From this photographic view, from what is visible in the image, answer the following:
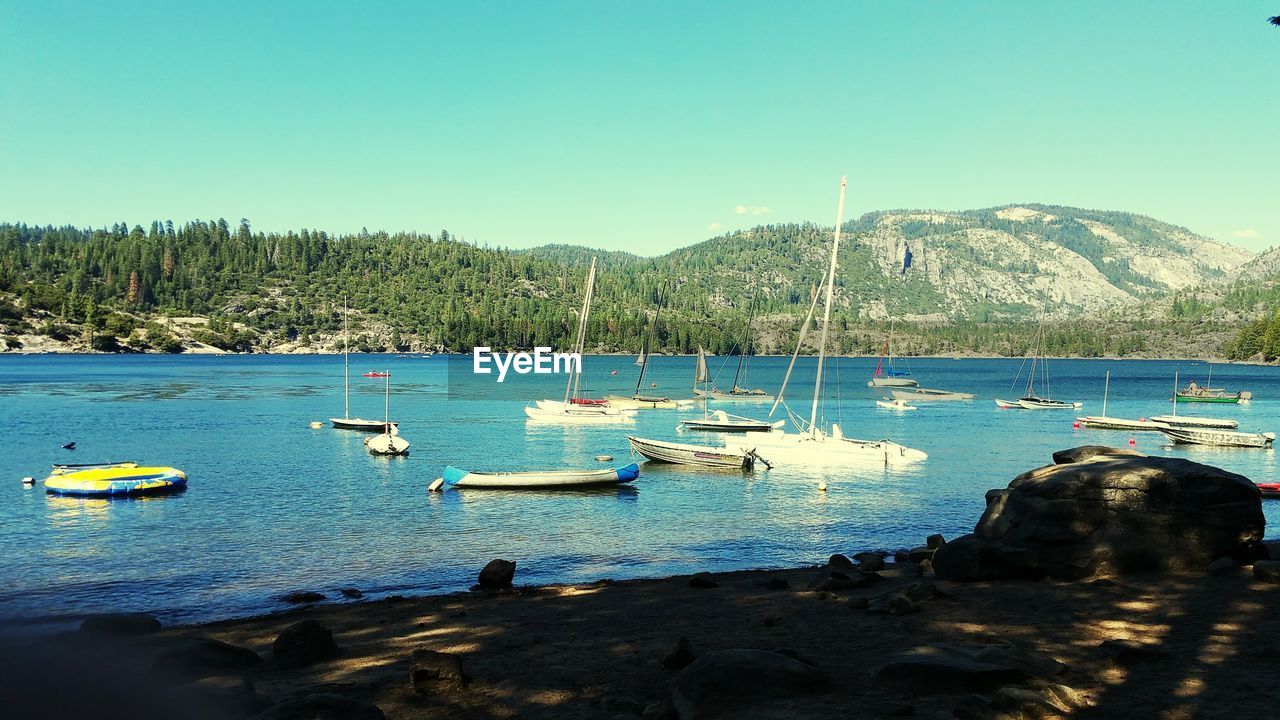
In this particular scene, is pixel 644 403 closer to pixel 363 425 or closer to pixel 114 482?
pixel 363 425

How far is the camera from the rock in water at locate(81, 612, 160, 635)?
18.6 meters

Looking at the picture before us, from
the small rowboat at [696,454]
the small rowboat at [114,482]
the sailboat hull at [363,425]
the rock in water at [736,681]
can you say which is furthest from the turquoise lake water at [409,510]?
the rock in water at [736,681]

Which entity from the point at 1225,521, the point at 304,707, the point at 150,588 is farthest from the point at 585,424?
the point at 304,707

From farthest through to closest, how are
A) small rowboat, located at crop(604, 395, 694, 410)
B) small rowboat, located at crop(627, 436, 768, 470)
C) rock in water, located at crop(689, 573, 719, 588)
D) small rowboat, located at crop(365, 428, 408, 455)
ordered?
small rowboat, located at crop(604, 395, 694, 410) → small rowboat, located at crop(365, 428, 408, 455) → small rowboat, located at crop(627, 436, 768, 470) → rock in water, located at crop(689, 573, 719, 588)

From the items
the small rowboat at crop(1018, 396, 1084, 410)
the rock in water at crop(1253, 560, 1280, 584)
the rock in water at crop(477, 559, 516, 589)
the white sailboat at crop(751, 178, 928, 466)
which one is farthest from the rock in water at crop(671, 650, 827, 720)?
the small rowboat at crop(1018, 396, 1084, 410)

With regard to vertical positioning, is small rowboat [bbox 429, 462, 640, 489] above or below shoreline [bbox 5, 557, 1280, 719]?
below

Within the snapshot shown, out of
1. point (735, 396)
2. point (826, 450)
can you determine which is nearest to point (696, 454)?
point (826, 450)

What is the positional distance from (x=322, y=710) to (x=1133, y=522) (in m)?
16.3

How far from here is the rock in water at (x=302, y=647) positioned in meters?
14.6

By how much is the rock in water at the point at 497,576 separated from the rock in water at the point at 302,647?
8.63 meters

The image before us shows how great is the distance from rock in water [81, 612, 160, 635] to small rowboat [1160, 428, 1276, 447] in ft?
263

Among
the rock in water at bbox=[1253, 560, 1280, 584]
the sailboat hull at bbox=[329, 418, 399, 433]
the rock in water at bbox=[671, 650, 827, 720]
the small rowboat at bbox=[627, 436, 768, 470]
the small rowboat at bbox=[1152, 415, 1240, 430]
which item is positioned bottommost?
the sailboat hull at bbox=[329, 418, 399, 433]

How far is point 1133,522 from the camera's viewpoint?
18.2 meters

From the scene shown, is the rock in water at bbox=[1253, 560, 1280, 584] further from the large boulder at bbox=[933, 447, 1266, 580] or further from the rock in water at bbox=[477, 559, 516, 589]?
the rock in water at bbox=[477, 559, 516, 589]
